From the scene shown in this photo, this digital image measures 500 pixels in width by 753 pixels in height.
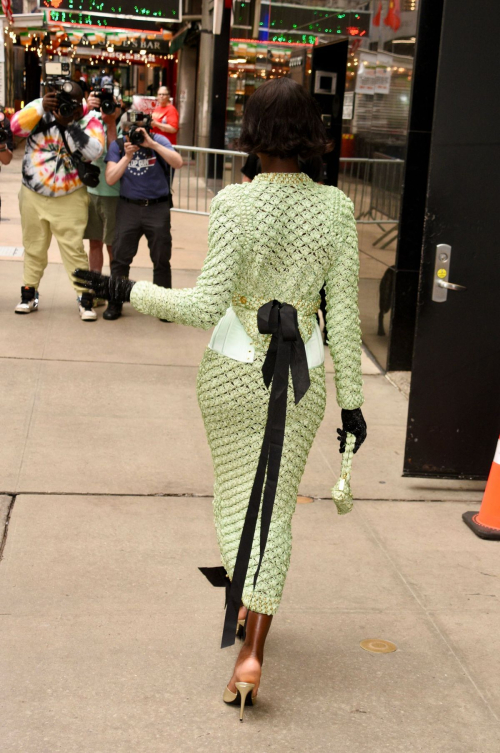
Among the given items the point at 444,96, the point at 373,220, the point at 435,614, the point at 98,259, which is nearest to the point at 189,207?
the point at 98,259

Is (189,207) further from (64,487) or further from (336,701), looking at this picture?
(336,701)

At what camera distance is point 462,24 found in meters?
4.49

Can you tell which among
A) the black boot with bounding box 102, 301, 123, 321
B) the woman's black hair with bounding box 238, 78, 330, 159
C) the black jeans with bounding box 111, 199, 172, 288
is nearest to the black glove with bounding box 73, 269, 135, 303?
the woman's black hair with bounding box 238, 78, 330, 159

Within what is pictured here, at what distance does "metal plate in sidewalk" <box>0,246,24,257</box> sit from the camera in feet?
33.6

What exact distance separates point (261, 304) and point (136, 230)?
4.92 meters

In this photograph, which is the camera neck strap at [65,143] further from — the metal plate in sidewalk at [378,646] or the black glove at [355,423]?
the metal plate in sidewalk at [378,646]

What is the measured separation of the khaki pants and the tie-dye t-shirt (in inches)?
4.2

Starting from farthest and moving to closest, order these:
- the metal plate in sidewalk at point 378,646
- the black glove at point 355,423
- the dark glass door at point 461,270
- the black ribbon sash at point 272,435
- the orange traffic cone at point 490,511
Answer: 1. the dark glass door at point 461,270
2. the orange traffic cone at point 490,511
3. the metal plate in sidewalk at point 378,646
4. the black glove at point 355,423
5. the black ribbon sash at point 272,435

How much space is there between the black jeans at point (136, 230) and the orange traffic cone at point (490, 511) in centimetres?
394

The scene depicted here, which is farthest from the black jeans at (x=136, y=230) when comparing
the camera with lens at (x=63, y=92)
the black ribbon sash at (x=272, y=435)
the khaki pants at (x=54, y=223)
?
the black ribbon sash at (x=272, y=435)

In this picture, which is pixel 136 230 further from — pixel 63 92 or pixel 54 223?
pixel 63 92

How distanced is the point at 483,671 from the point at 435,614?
0.39 m

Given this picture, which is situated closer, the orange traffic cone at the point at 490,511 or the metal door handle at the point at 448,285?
the orange traffic cone at the point at 490,511

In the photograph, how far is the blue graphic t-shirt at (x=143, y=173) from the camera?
7.43 m
